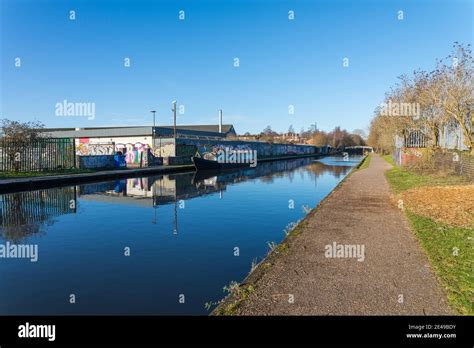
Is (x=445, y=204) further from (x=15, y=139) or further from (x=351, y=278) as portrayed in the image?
(x=15, y=139)

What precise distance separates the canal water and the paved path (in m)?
0.93

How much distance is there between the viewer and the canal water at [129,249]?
18.6ft

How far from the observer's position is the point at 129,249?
8.45 meters

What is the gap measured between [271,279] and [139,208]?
9.77 metres

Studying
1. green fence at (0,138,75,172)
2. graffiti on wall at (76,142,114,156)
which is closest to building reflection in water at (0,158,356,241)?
green fence at (0,138,75,172)

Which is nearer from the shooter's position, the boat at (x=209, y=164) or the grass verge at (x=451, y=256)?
the grass verge at (x=451, y=256)

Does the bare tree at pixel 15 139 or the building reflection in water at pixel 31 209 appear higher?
the bare tree at pixel 15 139

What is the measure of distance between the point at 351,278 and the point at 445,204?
321 inches

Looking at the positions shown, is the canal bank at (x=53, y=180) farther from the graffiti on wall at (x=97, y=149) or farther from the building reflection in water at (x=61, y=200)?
the graffiti on wall at (x=97, y=149)

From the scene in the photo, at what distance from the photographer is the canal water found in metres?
5.67

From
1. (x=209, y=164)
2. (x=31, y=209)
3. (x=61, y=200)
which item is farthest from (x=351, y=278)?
(x=209, y=164)

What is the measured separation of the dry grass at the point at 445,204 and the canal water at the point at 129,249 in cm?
395

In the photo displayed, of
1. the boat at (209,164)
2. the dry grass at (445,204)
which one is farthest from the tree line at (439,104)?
the boat at (209,164)
